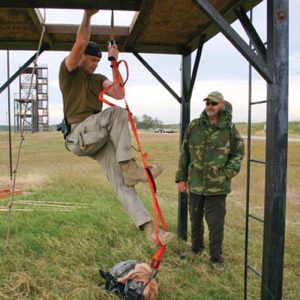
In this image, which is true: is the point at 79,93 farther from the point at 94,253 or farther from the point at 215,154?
the point at 94,253

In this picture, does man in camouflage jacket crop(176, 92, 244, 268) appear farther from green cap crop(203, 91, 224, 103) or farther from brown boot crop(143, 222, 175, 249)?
brown boot crop(143, 222, 175, 249)

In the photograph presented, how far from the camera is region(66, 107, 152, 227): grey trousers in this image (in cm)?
320

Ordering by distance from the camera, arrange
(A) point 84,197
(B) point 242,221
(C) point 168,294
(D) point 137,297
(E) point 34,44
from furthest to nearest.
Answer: (A) point 84,197, (B) point 242,221, (E) point 34,44, (C) point 168,294, (D) point 137,297

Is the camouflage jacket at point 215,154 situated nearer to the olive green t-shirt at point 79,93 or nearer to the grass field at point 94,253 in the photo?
the grass field at point 94,253

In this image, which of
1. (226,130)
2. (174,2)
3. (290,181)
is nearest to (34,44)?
(174,2)

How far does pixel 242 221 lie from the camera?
290 inches

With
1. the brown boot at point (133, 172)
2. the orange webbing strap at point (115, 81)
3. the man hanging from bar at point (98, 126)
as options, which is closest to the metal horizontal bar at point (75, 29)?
the man hanging from bar at point (98, 126)

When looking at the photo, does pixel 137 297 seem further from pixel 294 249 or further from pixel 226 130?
pixel 294 249

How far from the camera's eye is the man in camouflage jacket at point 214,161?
14.9ft

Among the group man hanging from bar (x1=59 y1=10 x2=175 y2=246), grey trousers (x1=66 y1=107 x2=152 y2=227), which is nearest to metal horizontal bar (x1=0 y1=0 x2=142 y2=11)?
man hanging from bar (x1=59 y1=10 x2=175 y2=246)

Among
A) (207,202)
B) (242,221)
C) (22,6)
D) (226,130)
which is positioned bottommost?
(242,221)

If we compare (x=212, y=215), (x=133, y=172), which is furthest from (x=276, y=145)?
(x=212, y=215)

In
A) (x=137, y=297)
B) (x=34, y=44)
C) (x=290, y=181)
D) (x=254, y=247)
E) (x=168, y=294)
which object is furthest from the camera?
(x=290, y=181)

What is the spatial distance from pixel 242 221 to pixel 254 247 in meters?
1.84
